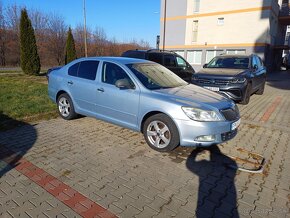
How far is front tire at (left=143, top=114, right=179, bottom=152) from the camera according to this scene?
13.1 feet

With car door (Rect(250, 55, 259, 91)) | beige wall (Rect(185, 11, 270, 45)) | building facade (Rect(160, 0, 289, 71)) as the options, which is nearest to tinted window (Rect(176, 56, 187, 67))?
car door (Rect(250, 55, 259, 91))

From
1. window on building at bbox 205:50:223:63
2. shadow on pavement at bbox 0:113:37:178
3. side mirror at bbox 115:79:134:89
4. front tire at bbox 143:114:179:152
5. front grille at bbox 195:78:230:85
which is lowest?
shadow on pavement at bbox 0:113:37:178

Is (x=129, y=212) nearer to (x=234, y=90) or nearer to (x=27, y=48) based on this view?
(x=234, y=90)

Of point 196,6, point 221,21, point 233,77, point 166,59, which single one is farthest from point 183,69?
point 196,6

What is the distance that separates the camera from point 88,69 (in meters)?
5.37

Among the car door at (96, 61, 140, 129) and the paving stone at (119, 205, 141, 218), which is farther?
the car door at (96, 61, 140, 129)

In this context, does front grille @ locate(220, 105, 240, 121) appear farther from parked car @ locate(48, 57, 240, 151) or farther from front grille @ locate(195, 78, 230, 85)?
front grille @ locate(195, 78, 230, 85)

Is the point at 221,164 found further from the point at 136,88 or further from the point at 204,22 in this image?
the point at 204,22

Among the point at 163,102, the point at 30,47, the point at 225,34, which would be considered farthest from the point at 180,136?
the point at 225,34

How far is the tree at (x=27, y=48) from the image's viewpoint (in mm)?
16797

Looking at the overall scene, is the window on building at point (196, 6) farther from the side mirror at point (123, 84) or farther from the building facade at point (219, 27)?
the side mirror at point (123, 84)

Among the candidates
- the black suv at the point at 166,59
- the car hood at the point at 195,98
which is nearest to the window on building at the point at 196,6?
the black suv at the point at 166,59

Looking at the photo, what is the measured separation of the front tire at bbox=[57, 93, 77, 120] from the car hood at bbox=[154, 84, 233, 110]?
8.11 feet

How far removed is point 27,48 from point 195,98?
53.8 ft
